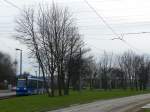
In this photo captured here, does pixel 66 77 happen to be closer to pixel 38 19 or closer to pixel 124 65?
pixel 38 19

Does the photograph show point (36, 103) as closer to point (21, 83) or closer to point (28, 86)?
point (21, 83)

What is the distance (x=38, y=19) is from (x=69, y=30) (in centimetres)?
540

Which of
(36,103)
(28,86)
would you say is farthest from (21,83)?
(36,103)

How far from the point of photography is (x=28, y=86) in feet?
253

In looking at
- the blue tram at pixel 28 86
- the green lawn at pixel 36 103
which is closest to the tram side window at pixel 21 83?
the blue tram at pixel 28 86

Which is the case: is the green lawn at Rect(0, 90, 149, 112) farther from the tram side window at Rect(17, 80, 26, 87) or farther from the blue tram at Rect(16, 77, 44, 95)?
the tram side window at Rect(17, 80, 26, 87)

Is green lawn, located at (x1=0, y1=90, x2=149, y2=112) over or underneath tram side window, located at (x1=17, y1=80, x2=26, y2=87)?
underneath

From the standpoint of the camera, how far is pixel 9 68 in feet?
490

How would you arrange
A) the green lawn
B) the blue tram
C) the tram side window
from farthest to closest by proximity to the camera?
1. the tram side window
2. the blue tram
3. the green lawn

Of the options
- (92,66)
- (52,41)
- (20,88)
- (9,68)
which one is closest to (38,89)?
(20,88)

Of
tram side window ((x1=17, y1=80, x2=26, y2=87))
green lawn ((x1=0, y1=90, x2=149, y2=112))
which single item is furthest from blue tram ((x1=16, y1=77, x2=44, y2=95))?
green lawn ((x1=0, y1=90, x2=149, y2=112))

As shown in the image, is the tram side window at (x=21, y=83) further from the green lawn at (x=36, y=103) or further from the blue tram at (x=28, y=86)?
the green lawn at (x=36, y=103)

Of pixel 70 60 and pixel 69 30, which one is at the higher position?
pixel 69 30

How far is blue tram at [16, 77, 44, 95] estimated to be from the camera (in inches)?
2995
